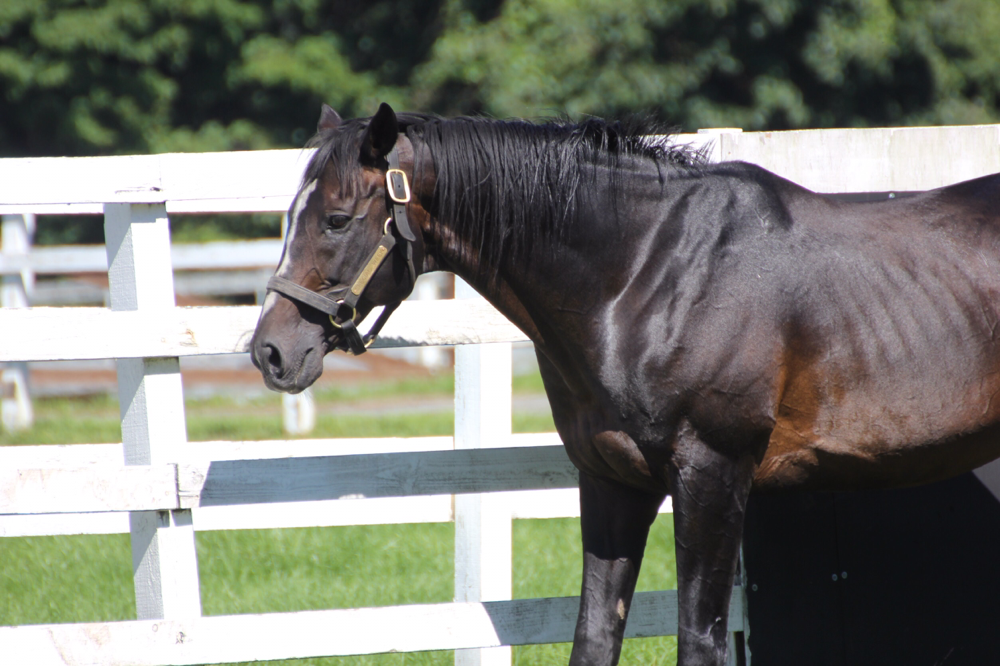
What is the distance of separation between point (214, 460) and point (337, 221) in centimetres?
92

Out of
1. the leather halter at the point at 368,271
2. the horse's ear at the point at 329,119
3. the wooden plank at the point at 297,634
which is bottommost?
the wooden plank at the point at 297,634

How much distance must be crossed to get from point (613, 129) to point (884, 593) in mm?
1691

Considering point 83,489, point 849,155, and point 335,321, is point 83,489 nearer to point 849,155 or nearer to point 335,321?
point 335,321

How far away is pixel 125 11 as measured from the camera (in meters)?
15.3

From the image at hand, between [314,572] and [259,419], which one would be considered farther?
[259,419]

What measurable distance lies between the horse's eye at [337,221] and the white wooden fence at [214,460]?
612 millimetres

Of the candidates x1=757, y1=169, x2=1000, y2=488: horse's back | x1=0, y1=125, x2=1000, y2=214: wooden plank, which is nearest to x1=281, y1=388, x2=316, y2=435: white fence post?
x1=0, y1=125, x2=1000, y2=214: wooden plank

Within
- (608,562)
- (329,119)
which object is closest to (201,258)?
(329,119)

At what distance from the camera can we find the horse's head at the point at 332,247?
2443mm

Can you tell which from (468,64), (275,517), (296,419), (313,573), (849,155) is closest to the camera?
(849,155)

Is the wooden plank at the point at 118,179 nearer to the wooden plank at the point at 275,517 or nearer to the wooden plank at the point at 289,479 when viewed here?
the wooden plank at the point at 289,479

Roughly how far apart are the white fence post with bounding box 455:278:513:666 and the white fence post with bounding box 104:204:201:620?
3.03ft

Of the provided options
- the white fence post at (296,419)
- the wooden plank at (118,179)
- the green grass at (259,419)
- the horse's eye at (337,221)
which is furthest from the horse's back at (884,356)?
the white fence post at (296,419)

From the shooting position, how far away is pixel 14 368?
8.75 m
